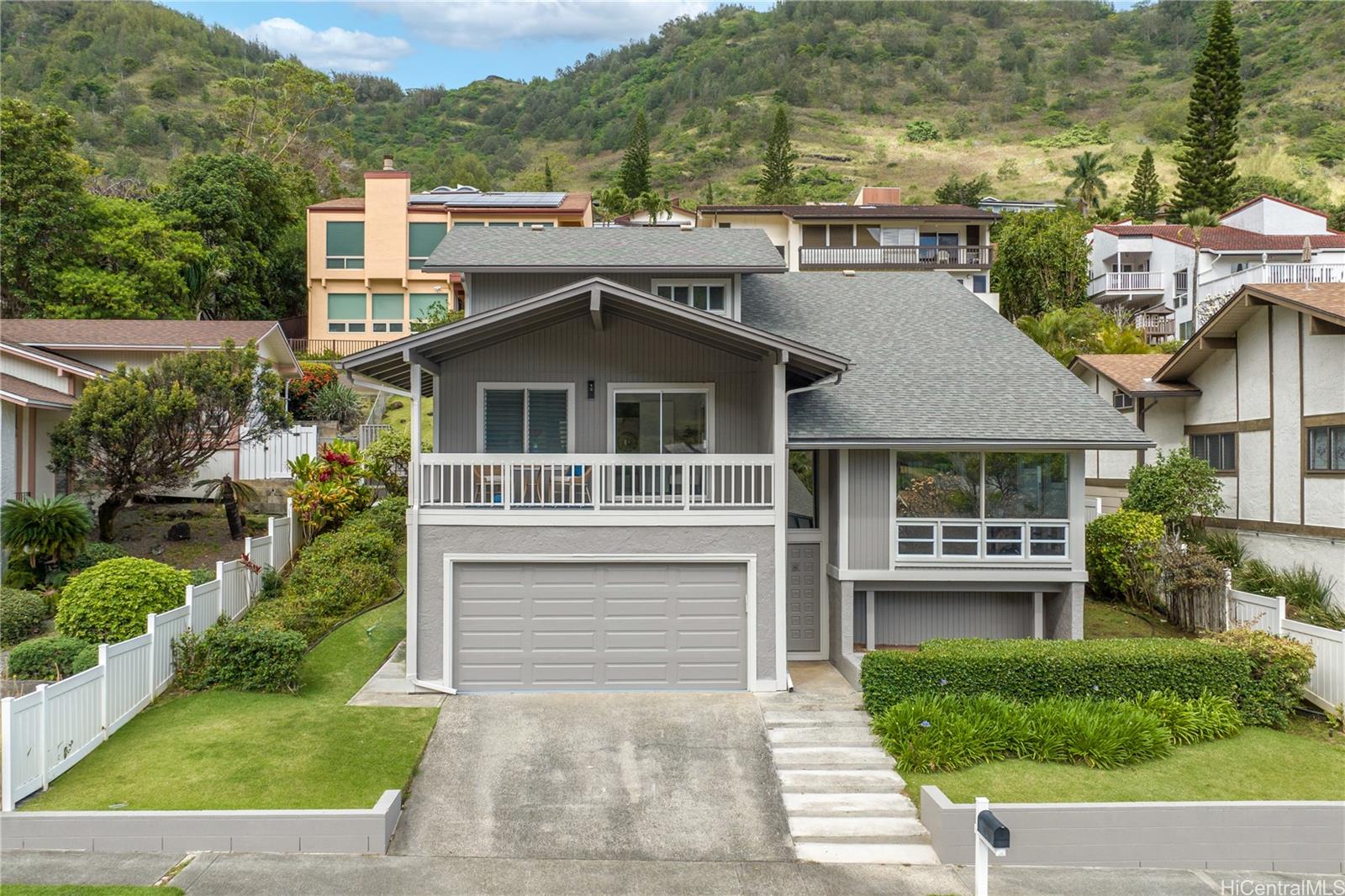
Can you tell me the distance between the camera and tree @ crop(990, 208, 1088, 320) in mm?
38688

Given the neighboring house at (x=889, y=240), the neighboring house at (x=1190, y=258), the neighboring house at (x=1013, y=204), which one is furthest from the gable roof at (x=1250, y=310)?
the neighboring house at (x=1013, y=204)

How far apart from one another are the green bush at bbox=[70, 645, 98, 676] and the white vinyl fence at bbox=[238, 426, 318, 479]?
10.2 m

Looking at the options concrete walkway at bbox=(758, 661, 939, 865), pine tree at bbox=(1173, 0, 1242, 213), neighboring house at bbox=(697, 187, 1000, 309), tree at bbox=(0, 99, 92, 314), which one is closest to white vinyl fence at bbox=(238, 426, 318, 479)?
concrete walkway at bbox=(758, 661, 939, 865)

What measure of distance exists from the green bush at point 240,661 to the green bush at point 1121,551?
13771 mm

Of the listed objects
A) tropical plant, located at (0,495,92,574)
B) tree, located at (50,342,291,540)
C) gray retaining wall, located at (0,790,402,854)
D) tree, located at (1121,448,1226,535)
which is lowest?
gray retaining wall, located at (0,790,402,854)

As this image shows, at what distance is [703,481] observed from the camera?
44.0 ft

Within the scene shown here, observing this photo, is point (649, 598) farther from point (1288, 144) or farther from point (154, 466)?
point (1288, 144)

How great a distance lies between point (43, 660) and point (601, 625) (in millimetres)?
7328

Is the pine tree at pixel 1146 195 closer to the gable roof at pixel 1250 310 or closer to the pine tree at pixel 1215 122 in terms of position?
the pine tree at pixel 1215 122

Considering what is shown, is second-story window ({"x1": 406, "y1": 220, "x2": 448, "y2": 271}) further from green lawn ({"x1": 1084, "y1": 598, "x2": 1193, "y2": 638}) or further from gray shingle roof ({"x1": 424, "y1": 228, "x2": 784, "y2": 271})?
green lawn ({"x1": 1084, "y1": 598, "x2": 1193, "y2": 638})

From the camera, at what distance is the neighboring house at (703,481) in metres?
13.1

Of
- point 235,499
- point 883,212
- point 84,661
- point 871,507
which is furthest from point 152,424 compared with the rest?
point 883,212

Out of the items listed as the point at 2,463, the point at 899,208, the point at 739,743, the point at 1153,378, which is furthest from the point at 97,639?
the point at 899,208

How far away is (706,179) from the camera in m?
94.4
